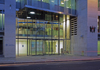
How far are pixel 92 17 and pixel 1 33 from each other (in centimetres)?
1325

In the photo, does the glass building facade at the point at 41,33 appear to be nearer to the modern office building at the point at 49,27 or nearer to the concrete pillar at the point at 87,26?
the modern office building at the point at 49,27

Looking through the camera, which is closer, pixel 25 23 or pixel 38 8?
pixel 38 8

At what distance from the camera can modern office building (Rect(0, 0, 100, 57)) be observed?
17812 millimetres

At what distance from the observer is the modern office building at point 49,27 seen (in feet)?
58.4

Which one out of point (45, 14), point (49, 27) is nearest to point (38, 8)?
point (45, 14)

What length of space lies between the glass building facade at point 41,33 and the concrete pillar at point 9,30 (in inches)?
75.7

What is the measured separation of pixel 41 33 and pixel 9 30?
530 centimetres

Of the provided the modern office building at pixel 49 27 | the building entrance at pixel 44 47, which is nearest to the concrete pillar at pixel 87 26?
the modern office building at pixel 49 27

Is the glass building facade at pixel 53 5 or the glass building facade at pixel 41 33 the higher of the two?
the glass building facade at pixel 53 5

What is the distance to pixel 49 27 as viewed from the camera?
847 inches

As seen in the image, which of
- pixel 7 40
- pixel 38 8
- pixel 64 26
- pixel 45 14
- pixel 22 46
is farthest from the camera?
pixel 64 26

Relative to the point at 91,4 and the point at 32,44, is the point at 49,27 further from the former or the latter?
the point at 91,4

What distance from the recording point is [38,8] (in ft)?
61.4

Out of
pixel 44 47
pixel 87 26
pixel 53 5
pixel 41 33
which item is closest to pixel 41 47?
pixel 44 47
